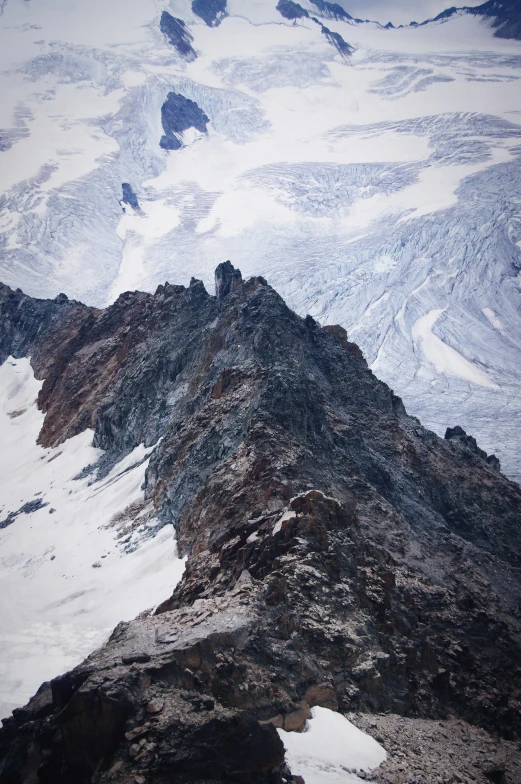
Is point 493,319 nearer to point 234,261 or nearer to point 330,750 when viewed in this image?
point 234,261

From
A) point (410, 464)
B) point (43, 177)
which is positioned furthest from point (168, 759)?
point (43, 177)

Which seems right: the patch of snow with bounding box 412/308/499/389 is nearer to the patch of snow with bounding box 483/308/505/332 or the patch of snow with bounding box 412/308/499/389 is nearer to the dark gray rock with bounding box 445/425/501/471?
the patch of snow with bounding box 483/308/505/332

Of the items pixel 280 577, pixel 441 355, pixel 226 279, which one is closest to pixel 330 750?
pixel 280 577

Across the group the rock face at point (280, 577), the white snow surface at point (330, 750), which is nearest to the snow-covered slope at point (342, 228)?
the rock face at point (280, 577)

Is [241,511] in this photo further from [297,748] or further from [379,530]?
[297,748]

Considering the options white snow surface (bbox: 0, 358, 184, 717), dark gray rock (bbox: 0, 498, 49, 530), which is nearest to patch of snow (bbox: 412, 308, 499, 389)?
white snow surface (bbox: 0, 358, 184, 717)

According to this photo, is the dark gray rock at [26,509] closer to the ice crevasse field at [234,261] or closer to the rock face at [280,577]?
the ice crevasse field at [234,261]
